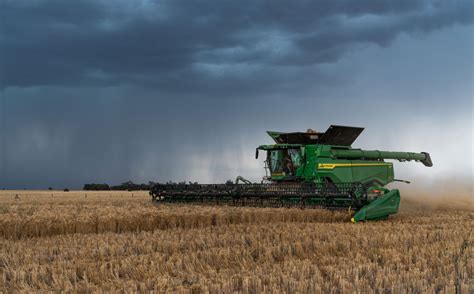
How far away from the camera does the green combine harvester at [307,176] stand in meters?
11.8

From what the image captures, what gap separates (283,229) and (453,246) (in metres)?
2.83

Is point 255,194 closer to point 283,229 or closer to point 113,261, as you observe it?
point 283,229

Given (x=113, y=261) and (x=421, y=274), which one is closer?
(x=421, y=274)

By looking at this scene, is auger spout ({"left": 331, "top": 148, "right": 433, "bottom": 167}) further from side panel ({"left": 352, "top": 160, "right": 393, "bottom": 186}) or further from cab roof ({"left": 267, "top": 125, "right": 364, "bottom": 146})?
cab roof ({"left": 267, "top": 125, "right": 364, "bottom": 146})

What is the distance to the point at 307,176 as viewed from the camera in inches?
552

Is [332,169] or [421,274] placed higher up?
[332,169]

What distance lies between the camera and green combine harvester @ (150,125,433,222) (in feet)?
38.8

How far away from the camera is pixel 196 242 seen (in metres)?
6.67

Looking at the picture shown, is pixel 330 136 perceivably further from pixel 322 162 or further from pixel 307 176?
pixel 307 176

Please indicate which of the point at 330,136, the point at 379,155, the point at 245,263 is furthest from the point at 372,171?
the point at 245,263

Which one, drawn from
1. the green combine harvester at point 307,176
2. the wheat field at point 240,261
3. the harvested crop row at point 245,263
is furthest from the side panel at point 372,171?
the harvested crop row at point 245,263

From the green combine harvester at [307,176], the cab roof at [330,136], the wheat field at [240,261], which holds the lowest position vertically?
the wheat field at [240,261]

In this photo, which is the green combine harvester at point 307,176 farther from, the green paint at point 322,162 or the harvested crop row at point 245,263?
the harvested crop row at point 245,263

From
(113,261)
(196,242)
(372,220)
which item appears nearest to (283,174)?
(372,220)
